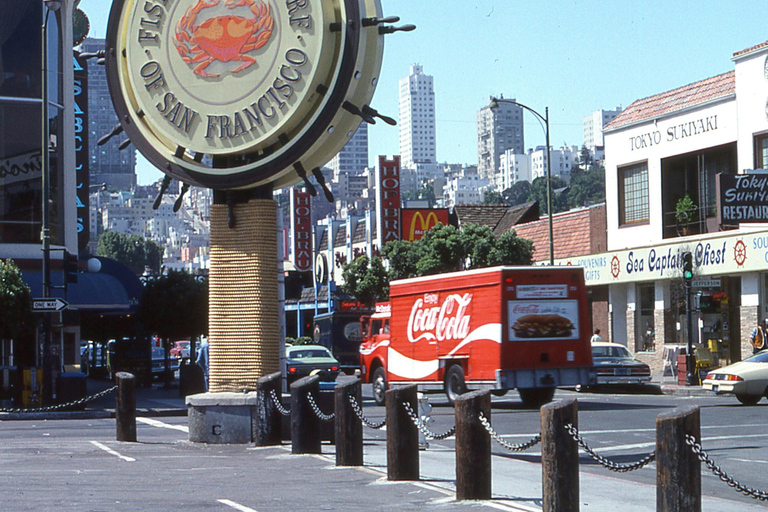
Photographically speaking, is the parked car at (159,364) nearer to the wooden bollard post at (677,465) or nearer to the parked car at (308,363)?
the parked car at (308,363)

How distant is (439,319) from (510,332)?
2651mm

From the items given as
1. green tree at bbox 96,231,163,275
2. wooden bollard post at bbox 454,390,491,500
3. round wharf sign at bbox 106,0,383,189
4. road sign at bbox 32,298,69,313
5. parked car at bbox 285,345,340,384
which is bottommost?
parked car at bbox 285,345,340,384

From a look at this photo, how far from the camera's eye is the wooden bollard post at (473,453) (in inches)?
387

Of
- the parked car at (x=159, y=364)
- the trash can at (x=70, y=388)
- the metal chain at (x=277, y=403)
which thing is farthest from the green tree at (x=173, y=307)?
the metal chain at (x=277, y=403)

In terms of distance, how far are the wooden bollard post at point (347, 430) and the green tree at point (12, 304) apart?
1637cm

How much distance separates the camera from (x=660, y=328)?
3772cm

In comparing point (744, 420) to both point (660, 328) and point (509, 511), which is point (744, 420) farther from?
point (660, 328)

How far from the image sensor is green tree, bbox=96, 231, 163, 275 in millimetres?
178125

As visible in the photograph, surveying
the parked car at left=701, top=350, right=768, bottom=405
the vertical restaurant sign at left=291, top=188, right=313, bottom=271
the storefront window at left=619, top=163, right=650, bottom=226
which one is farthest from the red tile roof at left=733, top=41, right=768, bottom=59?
the vertical restaurant sign at left=291, top=188, right=313, bottom=271

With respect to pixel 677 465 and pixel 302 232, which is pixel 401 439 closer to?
pixel 677 465

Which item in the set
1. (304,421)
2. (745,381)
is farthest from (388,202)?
(304,421)

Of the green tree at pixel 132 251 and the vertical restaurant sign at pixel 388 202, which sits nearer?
the vertical restaurant sign at pixel 388 202

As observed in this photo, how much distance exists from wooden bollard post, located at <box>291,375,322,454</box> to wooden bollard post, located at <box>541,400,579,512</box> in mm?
5589

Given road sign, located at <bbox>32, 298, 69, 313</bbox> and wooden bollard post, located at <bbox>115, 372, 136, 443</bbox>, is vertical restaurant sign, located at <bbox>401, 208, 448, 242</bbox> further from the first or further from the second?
wooden bollard post, located at <bbox>115, 372, 136, 443</bbox>
